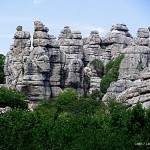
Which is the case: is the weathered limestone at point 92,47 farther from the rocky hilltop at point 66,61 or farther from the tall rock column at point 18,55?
the tall rock column at point 18,55

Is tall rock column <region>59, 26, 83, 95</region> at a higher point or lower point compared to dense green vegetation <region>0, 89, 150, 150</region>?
higher

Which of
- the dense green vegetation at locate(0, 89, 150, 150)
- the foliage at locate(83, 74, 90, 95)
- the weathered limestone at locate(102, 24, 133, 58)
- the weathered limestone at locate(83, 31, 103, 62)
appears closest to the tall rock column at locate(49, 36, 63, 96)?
the foliage at locate(83, 74, 90, 95)

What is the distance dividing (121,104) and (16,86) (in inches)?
787

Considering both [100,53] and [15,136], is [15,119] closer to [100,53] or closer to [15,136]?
[15,136]

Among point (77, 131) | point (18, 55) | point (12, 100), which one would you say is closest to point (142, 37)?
point (18, 55)

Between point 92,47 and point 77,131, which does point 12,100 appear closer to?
point 77,131

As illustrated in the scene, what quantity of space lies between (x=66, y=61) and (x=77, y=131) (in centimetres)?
2945

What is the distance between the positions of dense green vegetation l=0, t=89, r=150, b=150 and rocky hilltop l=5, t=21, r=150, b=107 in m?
20.4

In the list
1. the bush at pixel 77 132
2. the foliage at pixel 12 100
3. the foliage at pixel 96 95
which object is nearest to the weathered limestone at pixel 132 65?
the foliage at pixel 96 95

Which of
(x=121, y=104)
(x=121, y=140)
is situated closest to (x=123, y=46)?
(x=121, y=104)

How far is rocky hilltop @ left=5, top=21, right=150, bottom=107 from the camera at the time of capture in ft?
205

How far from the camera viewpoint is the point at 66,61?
216 ft

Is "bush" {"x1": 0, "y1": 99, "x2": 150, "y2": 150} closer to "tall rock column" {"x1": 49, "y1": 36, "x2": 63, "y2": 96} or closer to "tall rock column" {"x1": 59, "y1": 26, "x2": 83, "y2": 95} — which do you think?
"tall rock column" {"x1": 49, "y1": 36, "x2": 63, "y2": 96}

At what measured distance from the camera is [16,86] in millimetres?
63594
